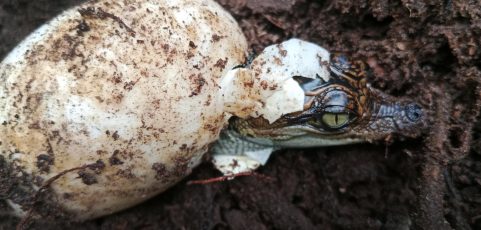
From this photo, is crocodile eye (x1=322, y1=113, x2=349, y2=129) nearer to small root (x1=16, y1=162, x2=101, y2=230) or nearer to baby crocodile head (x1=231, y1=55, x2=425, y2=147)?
Answer: baby crocodile head (x1=231, y1=55, x2=425, y2=147)

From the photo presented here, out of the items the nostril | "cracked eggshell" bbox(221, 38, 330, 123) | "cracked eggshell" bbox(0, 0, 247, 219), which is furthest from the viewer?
the nostril

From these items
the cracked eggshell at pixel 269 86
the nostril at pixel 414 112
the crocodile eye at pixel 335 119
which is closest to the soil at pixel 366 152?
the nostril at pixel 414 112

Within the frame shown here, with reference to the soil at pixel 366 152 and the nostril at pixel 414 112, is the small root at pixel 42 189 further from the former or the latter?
the nostril at pixel 414 112

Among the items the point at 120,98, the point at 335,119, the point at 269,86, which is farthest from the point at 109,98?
the point at 335,119

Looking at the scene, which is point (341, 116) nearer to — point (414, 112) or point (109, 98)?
point (414, 112)

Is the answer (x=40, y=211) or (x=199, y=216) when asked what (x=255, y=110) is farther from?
(x=40, y=211)

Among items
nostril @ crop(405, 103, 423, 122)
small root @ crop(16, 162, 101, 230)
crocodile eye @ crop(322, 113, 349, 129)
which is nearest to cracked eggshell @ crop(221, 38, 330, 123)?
crocodile eye @ crop(322, 113, 349, 129)
